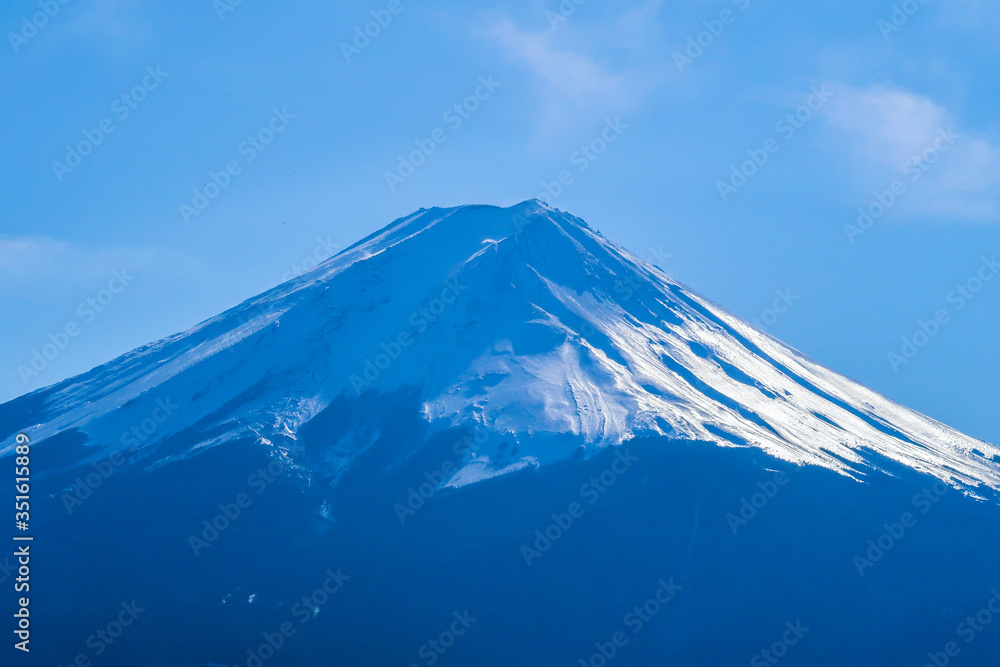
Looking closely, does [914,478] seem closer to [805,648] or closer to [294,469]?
[805,648]

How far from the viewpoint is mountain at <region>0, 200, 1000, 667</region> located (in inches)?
2798

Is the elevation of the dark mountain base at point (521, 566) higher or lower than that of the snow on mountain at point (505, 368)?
lower

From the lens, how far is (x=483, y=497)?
8169 centimetres

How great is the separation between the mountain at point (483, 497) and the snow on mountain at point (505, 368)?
37cm

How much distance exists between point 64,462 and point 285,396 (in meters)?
19.7

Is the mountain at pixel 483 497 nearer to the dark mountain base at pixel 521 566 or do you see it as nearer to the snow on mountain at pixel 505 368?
the dark mountain base at pixel 521 566

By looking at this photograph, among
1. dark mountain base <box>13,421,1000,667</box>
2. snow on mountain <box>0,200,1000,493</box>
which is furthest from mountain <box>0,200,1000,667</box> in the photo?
snow on mountain <box>0,200,1000,493</box>

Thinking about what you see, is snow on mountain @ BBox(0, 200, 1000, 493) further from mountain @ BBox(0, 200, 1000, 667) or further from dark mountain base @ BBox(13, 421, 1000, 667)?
dark mountain base @ BBox(13, 421, 1000, 667)


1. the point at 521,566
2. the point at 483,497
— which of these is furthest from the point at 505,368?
the point at 521,566

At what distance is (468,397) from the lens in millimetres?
92500

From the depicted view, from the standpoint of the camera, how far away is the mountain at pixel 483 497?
233ft

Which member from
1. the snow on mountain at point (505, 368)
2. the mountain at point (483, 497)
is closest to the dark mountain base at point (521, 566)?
the mountain at point (483, 497)

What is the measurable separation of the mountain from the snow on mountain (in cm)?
37

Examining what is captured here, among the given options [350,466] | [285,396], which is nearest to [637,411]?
[350,466]
